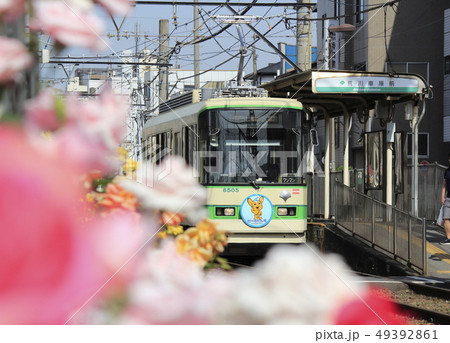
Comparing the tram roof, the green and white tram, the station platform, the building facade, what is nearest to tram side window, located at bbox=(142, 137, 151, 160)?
the green and white tram

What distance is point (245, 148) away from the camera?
2.29 metres

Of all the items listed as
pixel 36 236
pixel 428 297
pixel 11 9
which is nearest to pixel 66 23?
pixel 11 9

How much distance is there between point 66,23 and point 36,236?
11.6 inches

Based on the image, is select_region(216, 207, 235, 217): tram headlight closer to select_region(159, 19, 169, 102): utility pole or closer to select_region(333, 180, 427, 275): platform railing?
select_region(159, 19, 169, 102): utility pole

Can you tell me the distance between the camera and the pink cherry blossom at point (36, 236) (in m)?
0.85

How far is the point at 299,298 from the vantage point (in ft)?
3.27

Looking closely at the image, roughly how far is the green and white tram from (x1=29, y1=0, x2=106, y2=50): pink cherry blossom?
35 cm

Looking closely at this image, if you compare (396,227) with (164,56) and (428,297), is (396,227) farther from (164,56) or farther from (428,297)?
(164,56)

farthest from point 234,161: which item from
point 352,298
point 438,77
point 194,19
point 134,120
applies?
point 438,77

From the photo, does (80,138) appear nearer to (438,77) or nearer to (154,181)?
(154,181)

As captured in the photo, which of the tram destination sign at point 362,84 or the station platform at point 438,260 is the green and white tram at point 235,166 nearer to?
the tram destination sign at point 362,84

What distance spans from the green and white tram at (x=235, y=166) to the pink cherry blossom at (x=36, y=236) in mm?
444

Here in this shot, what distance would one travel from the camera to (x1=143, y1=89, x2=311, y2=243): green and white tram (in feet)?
4.93

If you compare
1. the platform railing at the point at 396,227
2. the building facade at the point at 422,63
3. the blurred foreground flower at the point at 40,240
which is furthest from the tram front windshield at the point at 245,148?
the platform railing at the point at 396,227
